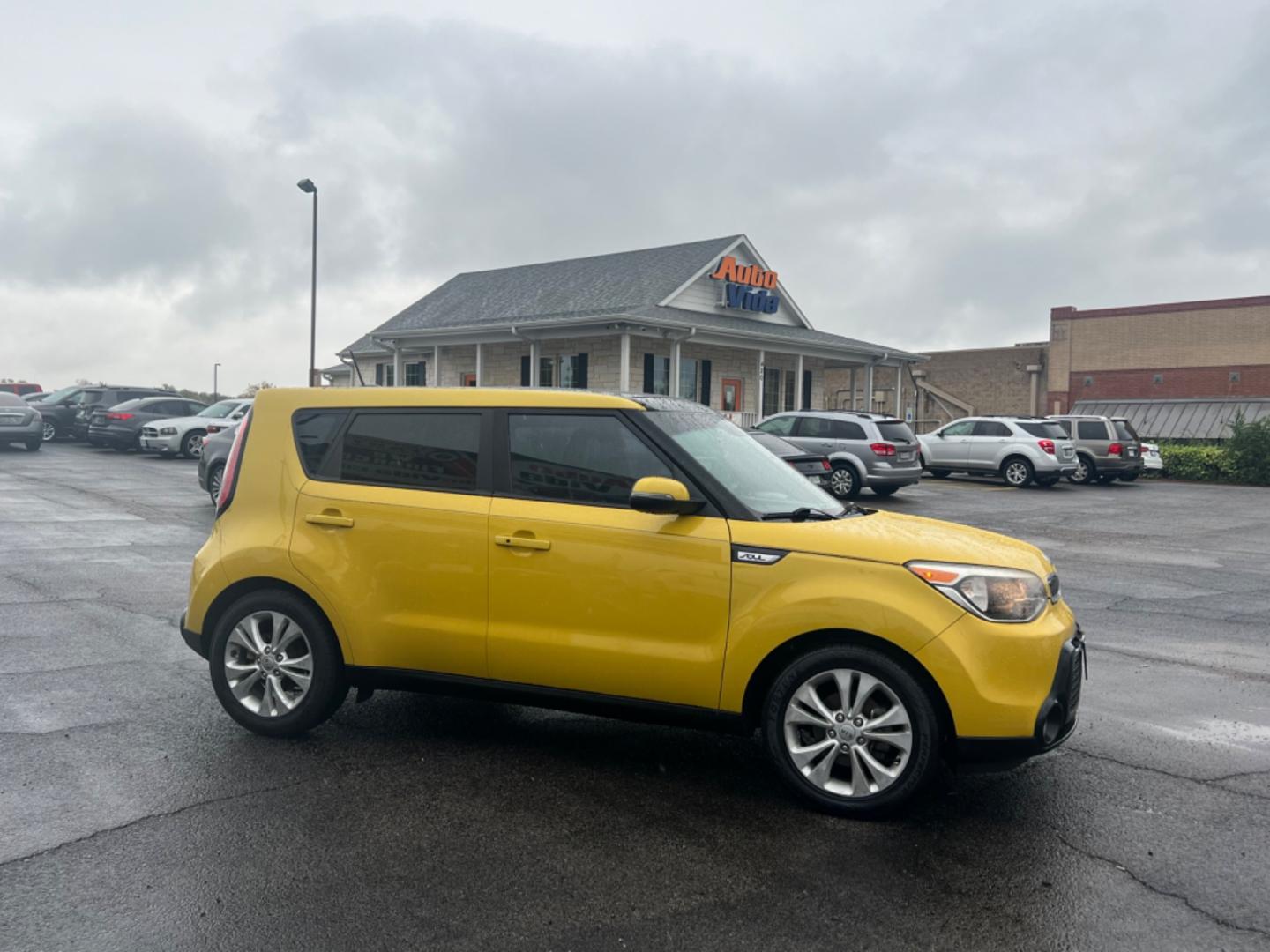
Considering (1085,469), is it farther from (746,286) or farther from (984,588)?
(984,588)

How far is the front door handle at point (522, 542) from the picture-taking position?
4.43m

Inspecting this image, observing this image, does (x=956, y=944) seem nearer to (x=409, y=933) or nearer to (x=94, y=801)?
(x=409, y=933)

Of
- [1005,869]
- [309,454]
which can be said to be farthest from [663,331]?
[1005,869]

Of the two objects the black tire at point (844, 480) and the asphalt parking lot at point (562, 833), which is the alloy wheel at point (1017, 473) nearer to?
the black tire at point (844, 480)

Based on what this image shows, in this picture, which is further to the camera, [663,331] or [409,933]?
[663,331]

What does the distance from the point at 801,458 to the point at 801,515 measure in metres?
11.9

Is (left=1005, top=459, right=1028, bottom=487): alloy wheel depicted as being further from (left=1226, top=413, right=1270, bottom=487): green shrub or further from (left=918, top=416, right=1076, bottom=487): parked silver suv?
(left=1226, top=413, right=1270, bottom=487): green shrub

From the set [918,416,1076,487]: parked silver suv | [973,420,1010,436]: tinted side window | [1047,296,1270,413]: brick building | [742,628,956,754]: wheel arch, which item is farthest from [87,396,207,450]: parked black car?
[1047,296,1270,413]: brick building

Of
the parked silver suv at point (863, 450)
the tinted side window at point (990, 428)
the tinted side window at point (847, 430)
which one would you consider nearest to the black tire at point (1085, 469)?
the tinted side window at point (990, 428)

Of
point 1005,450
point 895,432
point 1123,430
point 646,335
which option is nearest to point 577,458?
point 895,432

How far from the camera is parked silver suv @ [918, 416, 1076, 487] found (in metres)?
23.3

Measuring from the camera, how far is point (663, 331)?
81.4ft

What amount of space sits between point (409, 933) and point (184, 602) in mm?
5792

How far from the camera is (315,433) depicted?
5.03m
